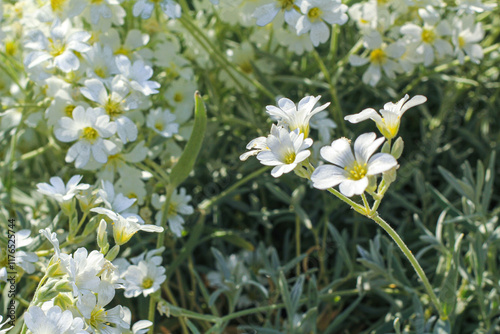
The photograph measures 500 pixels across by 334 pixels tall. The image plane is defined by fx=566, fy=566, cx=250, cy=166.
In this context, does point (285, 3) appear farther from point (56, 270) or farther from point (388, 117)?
point (56, 270)

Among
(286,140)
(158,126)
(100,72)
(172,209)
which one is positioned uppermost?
(286,140)

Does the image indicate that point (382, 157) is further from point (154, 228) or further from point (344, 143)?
point (154, 228)

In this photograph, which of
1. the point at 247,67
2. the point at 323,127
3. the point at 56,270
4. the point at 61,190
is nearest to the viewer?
the point at 56,270

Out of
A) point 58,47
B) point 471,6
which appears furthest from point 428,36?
point 58,47

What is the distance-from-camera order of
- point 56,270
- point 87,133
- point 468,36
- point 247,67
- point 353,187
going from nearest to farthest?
point 353,187 → point 56,270 → point 87,133 → point 468,36 → point 247,67

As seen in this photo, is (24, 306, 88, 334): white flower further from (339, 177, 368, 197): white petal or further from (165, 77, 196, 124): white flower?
(165, 77, 196, 124): white flower

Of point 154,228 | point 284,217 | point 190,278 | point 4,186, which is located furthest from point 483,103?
point 4,186

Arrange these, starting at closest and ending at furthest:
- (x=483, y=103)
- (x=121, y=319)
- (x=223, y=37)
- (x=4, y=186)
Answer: (x=121, y=319)
(x=4, y=186)
(x=223, y=37)
(x=483, y=103)
